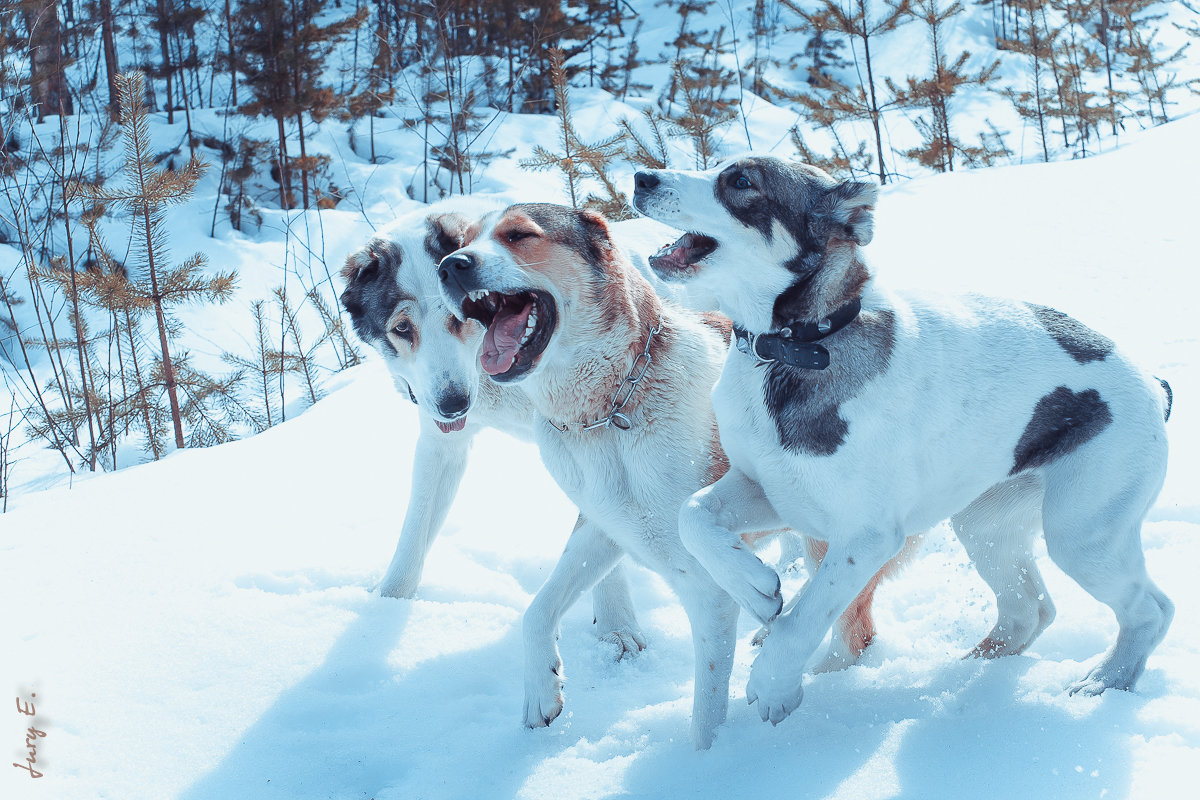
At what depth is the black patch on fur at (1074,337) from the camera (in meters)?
2.61

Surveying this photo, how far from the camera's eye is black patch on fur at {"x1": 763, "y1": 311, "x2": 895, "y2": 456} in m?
2.30

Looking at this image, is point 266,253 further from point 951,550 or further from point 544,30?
point 951,550

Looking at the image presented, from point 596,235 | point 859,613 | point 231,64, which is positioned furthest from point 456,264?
point 231,64

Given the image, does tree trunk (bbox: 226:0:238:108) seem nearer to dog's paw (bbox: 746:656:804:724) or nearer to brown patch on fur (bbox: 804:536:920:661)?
brown patch on fur (bbox: 804:536:920:661)

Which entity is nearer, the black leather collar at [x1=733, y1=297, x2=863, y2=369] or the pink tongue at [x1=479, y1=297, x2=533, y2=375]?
the black leather collar at [x1=733, y1=297, x2=863, y2=369]

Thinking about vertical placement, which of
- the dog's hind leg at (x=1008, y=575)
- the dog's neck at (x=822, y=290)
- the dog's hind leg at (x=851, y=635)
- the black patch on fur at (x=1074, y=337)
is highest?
the dog's neck at (x=822, y=290)

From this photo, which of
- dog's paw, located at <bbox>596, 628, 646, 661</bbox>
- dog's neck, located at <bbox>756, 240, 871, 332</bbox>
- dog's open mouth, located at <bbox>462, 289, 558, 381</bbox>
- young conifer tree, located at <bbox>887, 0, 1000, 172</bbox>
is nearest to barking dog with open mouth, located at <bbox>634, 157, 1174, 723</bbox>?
dog's neck, located at <bbox>756, 240, 871, 332</bbox>

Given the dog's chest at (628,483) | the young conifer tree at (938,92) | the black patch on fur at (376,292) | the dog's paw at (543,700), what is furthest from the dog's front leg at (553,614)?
the young conifer tree at (938,92)

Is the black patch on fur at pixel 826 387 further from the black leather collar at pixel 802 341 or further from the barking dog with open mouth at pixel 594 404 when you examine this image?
the barking dog with open mouth at pixel 594 404

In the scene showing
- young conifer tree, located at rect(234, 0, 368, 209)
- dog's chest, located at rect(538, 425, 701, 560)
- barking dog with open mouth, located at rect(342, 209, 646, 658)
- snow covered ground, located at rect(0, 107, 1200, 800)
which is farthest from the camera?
young conifer tree, located at rect(234, 0, 368, 209)

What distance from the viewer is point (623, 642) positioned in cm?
335

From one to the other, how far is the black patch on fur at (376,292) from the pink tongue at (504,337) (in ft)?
2.48

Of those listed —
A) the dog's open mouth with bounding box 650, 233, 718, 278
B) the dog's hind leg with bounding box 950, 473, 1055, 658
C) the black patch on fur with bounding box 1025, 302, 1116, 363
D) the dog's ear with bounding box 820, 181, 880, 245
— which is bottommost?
the dog's hind leg with bounding box 950, 473, 1055, 658

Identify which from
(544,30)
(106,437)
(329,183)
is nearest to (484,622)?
(106,437)
